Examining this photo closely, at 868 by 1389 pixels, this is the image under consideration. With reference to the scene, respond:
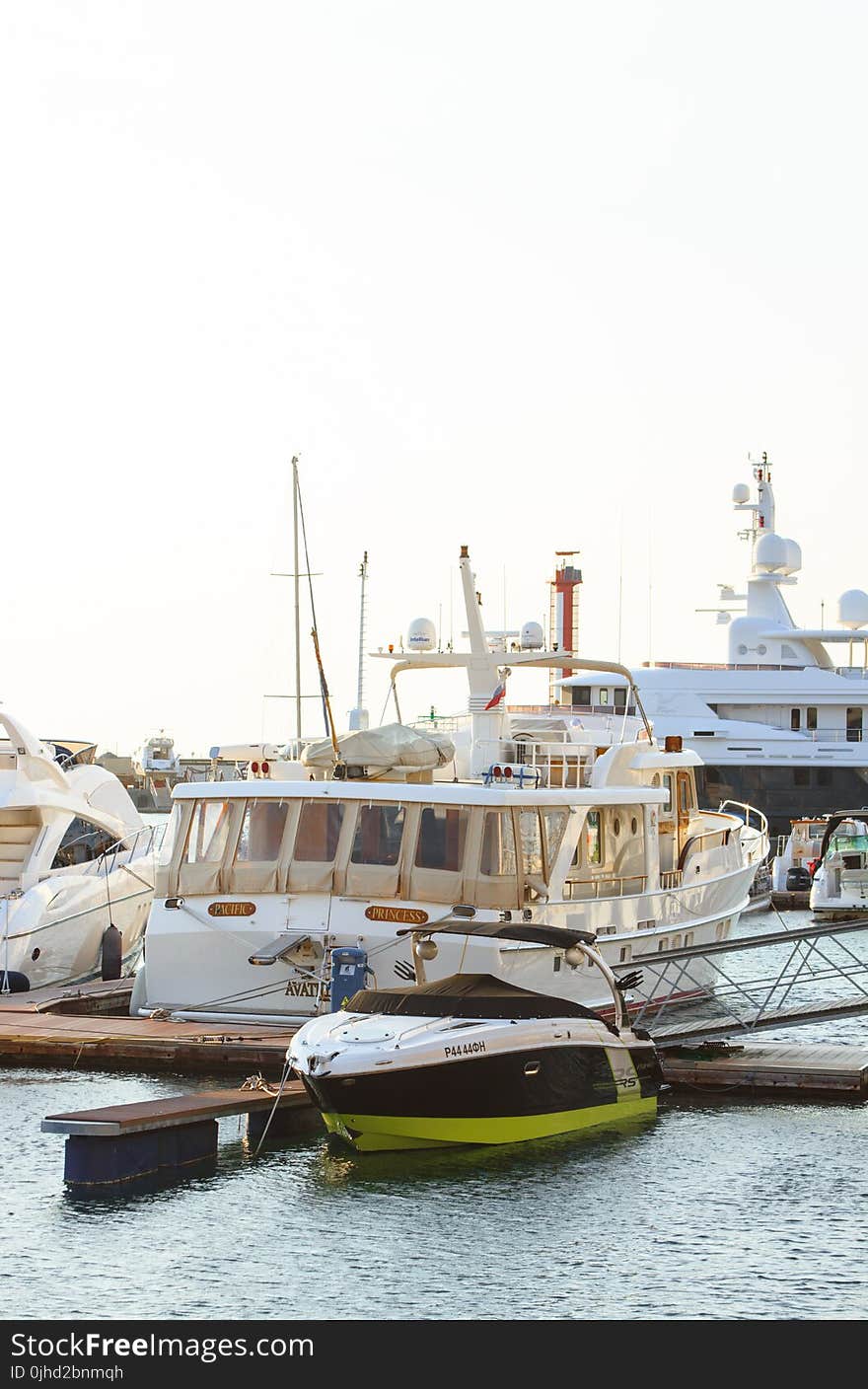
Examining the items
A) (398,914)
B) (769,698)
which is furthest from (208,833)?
(769,698)

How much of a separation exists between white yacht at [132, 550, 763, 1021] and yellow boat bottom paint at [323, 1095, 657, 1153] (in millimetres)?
3122

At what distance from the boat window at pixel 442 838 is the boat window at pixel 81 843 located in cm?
1092

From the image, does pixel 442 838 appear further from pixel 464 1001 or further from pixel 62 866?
pixel 62 866

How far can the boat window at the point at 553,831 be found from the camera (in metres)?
25.6

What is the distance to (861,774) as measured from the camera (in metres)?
72.0

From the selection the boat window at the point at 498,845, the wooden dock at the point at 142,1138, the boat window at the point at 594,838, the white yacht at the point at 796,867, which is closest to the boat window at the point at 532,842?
the boat window at the point at 498,845

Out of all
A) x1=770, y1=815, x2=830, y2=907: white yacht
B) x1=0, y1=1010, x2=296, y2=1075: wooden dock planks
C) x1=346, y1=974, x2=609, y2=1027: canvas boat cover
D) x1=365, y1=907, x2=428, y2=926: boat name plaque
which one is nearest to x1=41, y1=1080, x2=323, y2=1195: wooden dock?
x1=346, y1=974, x2=609, y2=1027: canvas boat cover

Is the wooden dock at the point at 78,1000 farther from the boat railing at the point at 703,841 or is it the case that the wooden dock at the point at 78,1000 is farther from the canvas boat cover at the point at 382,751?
the boat railing at the point at 703,841

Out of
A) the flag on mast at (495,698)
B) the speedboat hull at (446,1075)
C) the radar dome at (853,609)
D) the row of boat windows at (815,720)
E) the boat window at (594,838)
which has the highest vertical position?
the radar dome at (853,609)

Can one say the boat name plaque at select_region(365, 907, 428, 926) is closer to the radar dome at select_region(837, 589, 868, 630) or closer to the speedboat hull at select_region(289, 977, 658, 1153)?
the speedboat hull at select_region(289, 977, 658, 1153)

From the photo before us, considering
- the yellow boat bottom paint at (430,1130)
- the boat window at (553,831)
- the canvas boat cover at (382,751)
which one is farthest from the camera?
the canvas boat cover at (382,751)

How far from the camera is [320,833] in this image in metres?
25.2

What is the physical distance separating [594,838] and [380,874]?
3680 mm
